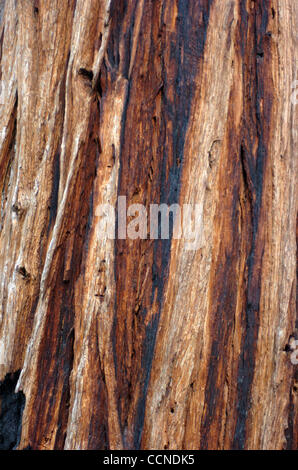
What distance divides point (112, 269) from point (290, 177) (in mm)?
689

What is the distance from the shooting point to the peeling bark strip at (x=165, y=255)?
4.42ft

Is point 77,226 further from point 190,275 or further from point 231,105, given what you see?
point 231,105

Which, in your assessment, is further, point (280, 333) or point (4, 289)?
point (4, 289)

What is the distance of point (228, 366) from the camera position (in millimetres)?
1395

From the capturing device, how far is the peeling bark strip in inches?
53.1

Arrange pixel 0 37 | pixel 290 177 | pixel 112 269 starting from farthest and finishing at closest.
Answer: pixel 0 37, pixel 290 177, pixel 112 269

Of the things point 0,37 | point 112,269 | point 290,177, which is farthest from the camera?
point 0,37

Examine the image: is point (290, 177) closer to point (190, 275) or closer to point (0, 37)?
point (190, 275)

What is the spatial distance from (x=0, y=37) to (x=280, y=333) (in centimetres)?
160

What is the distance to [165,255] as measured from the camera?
4.51 ft

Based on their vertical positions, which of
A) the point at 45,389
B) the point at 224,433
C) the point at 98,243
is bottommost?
the point at 224,433

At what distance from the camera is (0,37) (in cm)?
181

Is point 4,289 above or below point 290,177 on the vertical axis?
below

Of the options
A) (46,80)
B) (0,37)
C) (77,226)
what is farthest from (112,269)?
(0,37)
